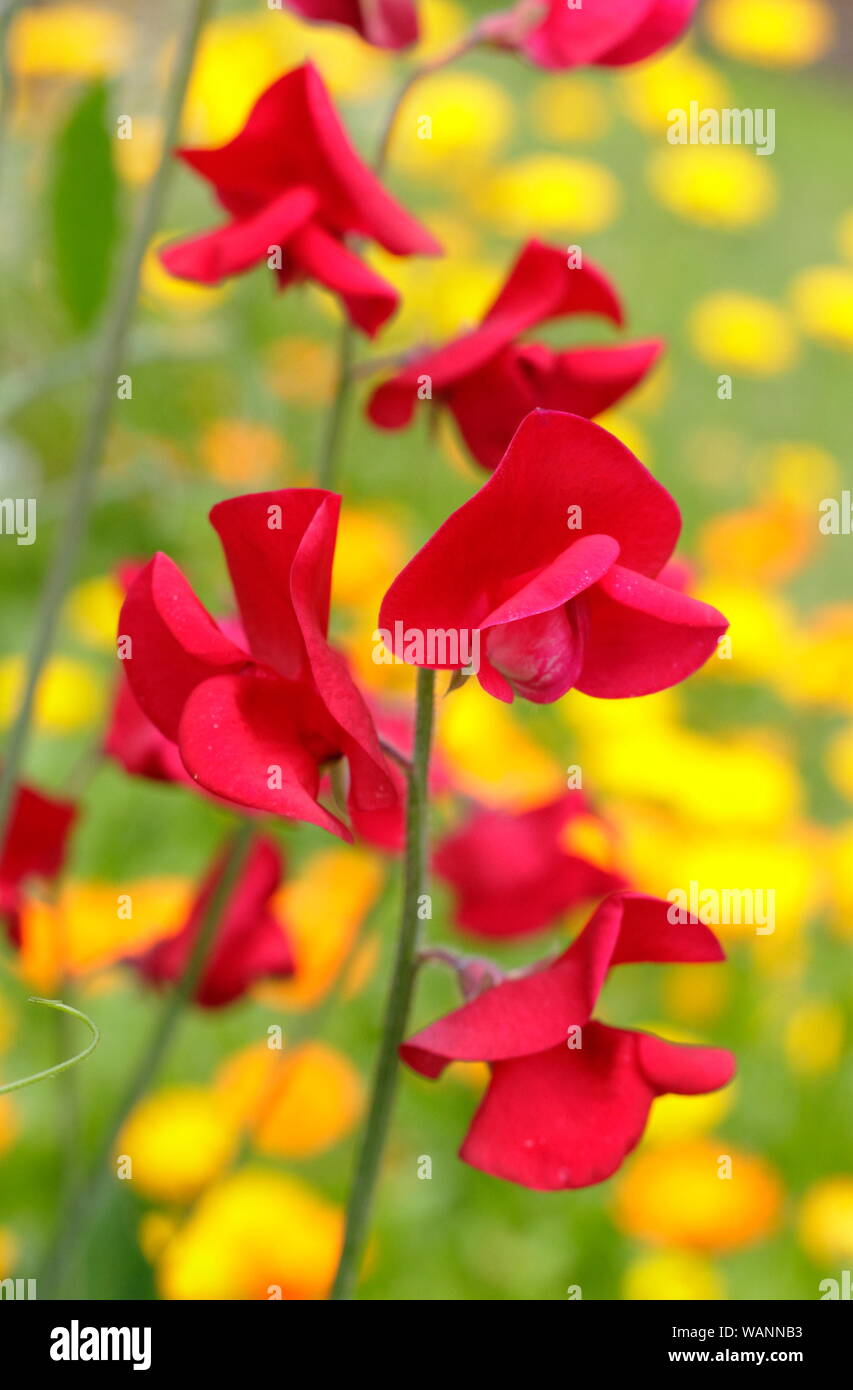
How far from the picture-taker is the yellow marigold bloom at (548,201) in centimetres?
149

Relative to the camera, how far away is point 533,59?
1.42 ft

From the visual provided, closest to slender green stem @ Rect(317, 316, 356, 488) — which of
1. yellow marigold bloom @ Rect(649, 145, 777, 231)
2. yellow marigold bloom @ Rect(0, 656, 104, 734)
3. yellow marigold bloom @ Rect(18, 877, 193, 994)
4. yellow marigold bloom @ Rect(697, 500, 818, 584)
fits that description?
yellow marigold bloom @ Rect(18, 877, 193, 994)

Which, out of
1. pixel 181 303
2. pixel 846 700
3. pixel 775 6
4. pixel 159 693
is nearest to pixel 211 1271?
pixel 159 693

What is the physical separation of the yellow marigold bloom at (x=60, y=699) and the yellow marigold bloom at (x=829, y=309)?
2.61 ft

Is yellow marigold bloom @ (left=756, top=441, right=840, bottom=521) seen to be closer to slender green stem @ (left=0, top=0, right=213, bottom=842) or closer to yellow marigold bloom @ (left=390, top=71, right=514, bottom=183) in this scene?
yellow marigold bloom @ (left=390, top=71, right=514, bottom=183)

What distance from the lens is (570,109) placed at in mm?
1866

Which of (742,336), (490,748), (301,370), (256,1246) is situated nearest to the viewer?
(256,1246)

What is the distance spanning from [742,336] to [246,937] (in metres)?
1.04

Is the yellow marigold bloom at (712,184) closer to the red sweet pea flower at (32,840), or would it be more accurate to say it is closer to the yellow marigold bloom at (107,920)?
the yellow marigold bloom at (107,920)

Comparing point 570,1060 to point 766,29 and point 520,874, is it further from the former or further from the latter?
point 766,29

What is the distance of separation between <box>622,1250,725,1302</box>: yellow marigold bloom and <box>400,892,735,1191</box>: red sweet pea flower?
370 mm

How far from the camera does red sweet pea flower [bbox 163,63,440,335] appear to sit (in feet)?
→ 1.23

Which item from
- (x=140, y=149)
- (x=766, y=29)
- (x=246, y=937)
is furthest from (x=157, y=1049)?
(x=766, y=29)
